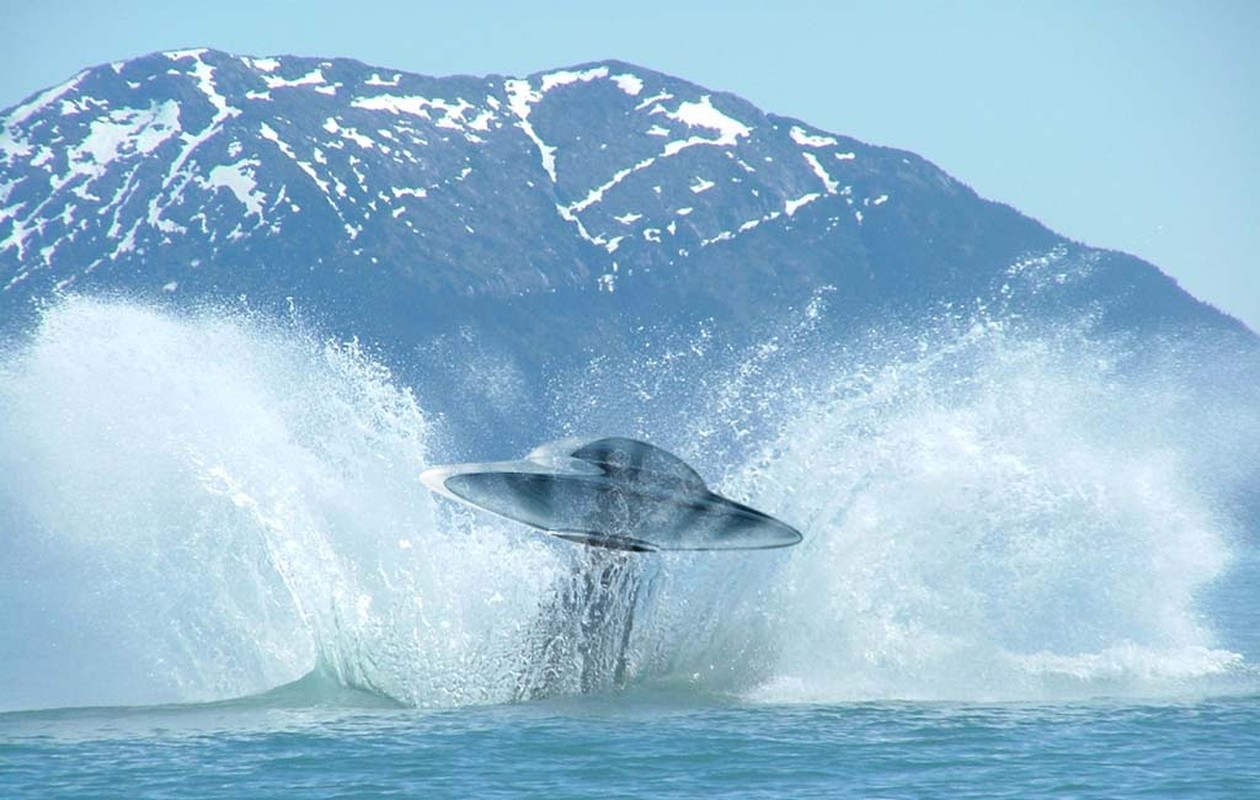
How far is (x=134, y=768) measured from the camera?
23.6m

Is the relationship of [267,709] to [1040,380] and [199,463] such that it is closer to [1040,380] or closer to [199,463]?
[199,463]

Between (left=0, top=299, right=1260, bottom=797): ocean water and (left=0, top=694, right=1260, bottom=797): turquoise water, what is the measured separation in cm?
8

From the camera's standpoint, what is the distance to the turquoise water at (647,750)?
22484 millimetres

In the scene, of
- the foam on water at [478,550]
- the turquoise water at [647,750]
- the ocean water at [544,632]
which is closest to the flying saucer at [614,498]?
the foam on water at [478,550]

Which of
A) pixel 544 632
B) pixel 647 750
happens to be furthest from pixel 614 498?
pixel 647 750

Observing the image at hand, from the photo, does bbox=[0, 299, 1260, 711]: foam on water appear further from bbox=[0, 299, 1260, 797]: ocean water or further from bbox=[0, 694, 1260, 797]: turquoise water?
bbox=[0, 694, 1260, 797]: turquoise water

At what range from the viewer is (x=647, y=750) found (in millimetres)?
24812

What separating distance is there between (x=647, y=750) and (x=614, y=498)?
4.87 m

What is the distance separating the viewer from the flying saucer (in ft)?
92.1

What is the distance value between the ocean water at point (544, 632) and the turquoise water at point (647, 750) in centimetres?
8

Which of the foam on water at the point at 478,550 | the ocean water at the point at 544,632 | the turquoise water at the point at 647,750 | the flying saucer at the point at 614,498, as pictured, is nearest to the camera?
the turquoise water at the point at 647,750

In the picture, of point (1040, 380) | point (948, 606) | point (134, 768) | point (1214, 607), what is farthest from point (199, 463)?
point (1214, 607)

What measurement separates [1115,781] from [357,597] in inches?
578

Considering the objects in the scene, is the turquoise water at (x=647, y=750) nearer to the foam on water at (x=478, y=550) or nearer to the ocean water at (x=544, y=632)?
the ocean water at (x=544, y=632)
